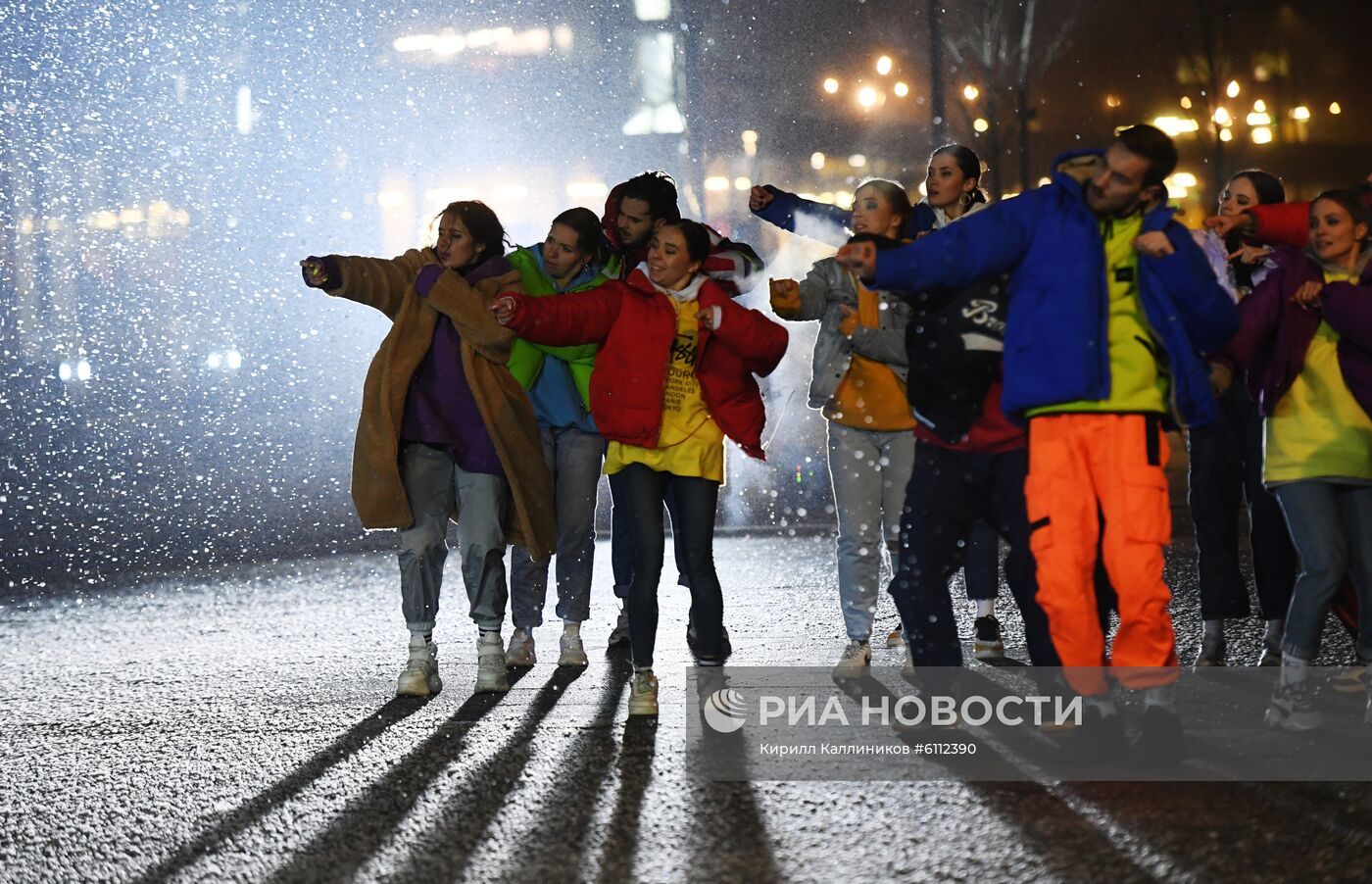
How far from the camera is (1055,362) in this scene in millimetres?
4062

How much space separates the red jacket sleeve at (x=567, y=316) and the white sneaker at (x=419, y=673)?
1.29 m

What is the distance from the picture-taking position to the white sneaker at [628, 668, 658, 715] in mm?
4875

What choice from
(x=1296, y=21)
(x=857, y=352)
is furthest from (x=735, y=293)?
(x=1296, y=21)

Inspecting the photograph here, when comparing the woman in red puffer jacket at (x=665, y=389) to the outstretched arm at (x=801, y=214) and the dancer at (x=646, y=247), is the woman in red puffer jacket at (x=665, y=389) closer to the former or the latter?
the dancer at (x=646, y=247)

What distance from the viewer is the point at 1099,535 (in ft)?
13.6

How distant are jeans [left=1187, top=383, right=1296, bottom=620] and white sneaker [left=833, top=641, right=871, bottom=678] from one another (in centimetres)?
125

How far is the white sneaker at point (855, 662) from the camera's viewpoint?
17.9ft

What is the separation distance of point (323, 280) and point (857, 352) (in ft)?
6.33

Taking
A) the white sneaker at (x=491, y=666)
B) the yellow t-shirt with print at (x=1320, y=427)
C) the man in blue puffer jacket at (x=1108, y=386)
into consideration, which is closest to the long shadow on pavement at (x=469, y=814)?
the white sneaker at (x=491, y=666)

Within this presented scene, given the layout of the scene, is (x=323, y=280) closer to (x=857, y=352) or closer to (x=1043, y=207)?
(x=857, y=352)

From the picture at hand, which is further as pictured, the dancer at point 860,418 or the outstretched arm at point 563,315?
the dancer at point 860,418

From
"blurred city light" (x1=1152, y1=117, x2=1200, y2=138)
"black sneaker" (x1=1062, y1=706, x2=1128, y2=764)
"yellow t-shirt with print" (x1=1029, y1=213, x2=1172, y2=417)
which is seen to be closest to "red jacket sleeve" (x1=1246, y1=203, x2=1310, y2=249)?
"yellow t-shirt with print" (x1=1029, y1=213, x2=1172, y2=417)

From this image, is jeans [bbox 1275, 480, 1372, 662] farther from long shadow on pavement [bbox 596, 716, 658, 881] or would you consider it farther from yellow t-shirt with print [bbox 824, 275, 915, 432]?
long shadow on pavement [bbox 596, 716, 658, 881]

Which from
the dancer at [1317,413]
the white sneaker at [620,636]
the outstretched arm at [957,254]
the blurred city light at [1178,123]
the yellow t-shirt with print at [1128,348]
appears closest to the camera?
the yellow t-shirt with print at [1128,348]
